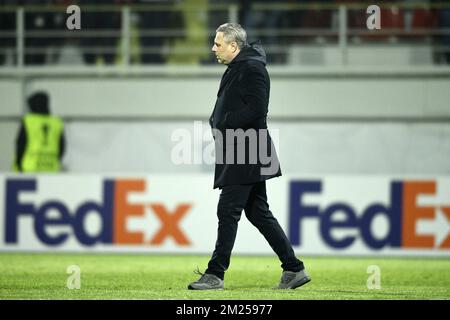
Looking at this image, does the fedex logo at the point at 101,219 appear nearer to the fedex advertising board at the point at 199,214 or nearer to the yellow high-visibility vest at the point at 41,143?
the fedex advertising board at the point at 199,214

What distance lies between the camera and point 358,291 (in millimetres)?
8547

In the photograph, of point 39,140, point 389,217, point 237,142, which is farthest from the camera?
point 39,140

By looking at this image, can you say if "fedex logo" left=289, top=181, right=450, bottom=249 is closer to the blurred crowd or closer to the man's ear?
the blurred crowd

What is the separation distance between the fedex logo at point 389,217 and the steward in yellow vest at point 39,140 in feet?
10.9

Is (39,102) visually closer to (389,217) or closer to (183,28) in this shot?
(183,28)

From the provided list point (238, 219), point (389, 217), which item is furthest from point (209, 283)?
point (389, 217)

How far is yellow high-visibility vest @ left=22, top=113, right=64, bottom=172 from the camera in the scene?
45.6 ft

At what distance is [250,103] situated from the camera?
8117 mm

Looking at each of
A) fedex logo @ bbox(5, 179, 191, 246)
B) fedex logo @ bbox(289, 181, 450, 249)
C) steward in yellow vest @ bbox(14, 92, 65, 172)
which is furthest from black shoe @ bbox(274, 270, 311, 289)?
steward in yellow vest @ bbox(14, 92, 65, 172)

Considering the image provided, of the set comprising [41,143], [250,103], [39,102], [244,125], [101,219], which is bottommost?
[101,219]

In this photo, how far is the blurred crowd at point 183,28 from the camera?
16.6 metres

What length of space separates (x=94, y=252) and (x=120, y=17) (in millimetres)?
5504

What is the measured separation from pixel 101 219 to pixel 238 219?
5062 millimetres
